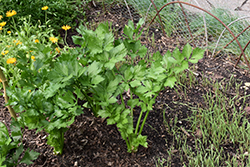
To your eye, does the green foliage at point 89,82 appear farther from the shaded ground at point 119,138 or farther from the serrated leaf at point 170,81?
the shaded ground at point 119,138

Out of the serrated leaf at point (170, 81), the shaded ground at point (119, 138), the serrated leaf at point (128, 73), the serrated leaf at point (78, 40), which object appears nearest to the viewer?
the serrated leaf at point (170, 81)

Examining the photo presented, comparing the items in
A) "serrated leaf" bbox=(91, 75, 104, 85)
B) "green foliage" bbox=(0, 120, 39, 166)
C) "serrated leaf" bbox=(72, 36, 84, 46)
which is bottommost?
"green foliage" bbox=(0, 120, 39, 166)

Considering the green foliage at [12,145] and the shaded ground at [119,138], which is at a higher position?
the green foliage at [12,145]

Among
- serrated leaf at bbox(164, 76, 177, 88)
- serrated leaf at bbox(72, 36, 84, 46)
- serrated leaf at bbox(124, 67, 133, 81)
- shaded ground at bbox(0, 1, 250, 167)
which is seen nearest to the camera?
serrated leaf at bbox(164, 76, 177, 88)

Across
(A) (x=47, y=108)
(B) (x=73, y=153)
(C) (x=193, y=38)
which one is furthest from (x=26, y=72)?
(C) (x=193, y=38)

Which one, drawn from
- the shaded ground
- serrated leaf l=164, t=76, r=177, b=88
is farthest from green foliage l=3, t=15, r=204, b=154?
the shaded ground

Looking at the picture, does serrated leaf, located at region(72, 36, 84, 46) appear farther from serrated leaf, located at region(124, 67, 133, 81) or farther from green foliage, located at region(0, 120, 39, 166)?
green foliage, located at region(0, 120, 39, 166)

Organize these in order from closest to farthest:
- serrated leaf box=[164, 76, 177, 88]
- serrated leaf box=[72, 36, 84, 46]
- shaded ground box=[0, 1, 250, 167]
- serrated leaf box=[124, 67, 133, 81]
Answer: serrated leaf box=[164, 76, 177, 88]
serrated leaf box=[124, 67, 133, 81]
serrated leaf box=[72, 36, 84, 46]
shaded ground box=[0, 1, 250, 167]

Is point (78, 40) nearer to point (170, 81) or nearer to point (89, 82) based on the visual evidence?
point (89, 82)

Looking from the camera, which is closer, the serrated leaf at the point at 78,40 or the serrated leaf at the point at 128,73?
the serrated leaf at the point at 128,73

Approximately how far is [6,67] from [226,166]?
2.44 meters

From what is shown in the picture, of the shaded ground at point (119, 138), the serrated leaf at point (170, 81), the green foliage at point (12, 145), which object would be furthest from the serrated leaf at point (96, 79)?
the shaded ground at point (119, 138)

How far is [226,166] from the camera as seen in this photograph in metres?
1.94

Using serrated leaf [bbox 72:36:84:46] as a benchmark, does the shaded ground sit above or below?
below
